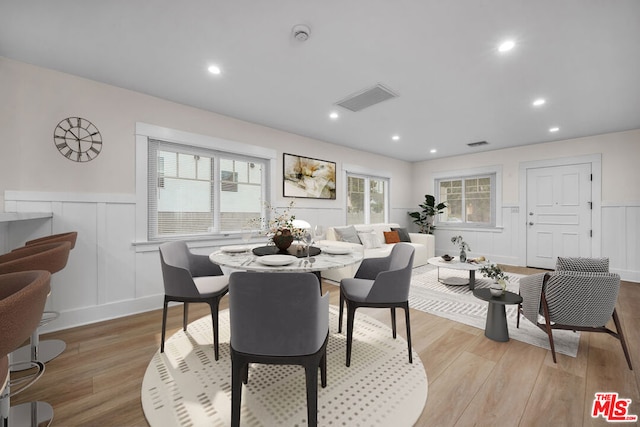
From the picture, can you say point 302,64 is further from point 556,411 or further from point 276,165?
point 556,411

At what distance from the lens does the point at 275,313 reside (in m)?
1.21

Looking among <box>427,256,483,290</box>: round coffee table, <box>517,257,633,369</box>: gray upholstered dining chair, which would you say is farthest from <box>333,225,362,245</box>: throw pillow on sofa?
<box>517,257,633,369</box>: gray upholstered dining chair

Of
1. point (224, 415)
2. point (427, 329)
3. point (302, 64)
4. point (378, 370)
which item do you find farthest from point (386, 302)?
point (302, 64)

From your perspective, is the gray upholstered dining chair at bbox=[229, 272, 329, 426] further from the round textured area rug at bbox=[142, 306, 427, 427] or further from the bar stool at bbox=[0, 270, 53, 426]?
the bar stool at bbox=[0, 270, 53, 426]

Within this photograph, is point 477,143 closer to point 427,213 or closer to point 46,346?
point 427,213

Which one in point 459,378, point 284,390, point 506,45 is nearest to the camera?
point 284,390

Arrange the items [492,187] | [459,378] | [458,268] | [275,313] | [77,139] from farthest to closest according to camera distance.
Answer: [492,187] → [458,268] → [77,139] → [459,378] → [275,313]

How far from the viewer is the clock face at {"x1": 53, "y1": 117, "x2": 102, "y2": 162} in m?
2.50

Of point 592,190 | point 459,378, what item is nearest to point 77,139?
point 459,378

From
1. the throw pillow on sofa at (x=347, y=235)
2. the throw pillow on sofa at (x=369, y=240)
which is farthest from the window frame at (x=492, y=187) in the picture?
the throw pillow on sofa at (x=347, y=235)

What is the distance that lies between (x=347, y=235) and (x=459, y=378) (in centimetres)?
301

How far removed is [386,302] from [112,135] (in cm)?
320

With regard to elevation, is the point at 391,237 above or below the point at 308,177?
below

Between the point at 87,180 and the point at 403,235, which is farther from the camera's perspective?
the point at 403,235
